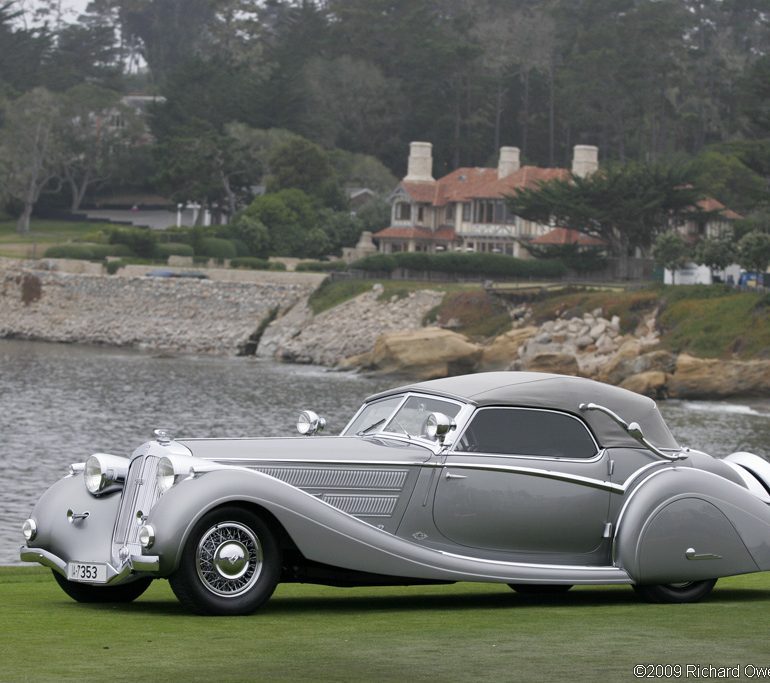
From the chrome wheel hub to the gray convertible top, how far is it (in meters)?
2.17

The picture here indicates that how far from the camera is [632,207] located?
286 feet

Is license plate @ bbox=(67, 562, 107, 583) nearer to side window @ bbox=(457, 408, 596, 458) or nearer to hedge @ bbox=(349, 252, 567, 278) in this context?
side window @ bbox=(457, 408, 596, 458)

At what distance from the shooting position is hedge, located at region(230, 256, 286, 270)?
97.2 meters

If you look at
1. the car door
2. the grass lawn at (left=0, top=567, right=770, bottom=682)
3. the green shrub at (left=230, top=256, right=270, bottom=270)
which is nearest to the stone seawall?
the green shrub at (left=230, top=256, right=270, bottom=270)

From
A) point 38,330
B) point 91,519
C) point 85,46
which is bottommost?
point 38,330

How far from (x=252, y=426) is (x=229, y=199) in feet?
242

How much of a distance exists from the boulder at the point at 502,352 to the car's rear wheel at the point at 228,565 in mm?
57073

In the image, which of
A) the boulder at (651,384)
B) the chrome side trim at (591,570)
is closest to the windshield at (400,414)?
the chrome side trim at (591,570)

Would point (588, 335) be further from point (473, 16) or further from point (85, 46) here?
point (85, 46)

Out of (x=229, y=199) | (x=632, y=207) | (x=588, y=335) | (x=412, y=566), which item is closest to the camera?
(x=412, y=566)

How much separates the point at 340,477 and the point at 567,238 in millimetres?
85356

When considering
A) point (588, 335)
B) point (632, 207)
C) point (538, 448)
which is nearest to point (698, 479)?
point (538, 448)

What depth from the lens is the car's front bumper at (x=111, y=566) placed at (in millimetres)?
10312

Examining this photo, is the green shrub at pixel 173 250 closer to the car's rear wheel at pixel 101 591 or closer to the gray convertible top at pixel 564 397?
the gray convertible top at pixel 564 397
